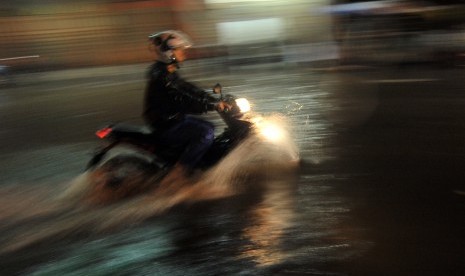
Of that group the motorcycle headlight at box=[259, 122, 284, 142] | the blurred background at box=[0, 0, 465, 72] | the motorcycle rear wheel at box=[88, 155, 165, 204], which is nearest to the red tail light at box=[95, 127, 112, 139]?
the motorcycle rear wheel at box=[88, 155, 165, 204]

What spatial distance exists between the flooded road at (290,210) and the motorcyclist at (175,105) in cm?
39

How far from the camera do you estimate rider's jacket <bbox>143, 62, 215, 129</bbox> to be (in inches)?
205

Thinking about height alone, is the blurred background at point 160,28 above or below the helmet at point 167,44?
above

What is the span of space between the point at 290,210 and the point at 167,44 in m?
1.98

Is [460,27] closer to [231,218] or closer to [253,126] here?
[253,126]

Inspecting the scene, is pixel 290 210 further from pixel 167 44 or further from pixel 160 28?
pixel 160 28

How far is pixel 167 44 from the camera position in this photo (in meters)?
5.17

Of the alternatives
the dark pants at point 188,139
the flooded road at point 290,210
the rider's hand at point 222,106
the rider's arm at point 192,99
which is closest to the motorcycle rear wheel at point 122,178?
the flooded road at point 290,210

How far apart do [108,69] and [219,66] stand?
4.96 metres

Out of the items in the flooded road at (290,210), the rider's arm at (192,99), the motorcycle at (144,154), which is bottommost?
the flooded road at (290,210)

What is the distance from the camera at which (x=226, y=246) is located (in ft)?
14.0

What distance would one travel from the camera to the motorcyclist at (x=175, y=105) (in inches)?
205

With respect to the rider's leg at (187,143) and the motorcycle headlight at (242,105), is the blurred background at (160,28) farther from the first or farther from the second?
the rider's leg at (187,143)

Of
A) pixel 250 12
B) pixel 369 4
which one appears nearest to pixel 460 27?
pixel 369 4
